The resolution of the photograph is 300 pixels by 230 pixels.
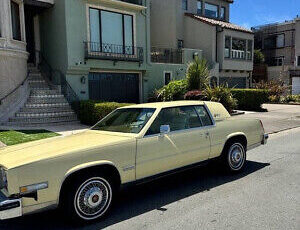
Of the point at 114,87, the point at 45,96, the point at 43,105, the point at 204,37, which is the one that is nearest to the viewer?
the point at 43,105

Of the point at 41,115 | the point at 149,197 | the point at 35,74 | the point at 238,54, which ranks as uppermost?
the point at 238,54

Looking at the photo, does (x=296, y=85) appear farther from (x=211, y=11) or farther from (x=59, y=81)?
(x=59, y=81)

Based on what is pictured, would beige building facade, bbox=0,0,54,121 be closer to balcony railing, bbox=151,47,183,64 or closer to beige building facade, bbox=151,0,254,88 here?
balcony railing, bbox=151,47,183,64

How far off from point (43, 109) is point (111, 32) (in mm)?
5895

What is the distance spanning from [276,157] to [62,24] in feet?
39.3

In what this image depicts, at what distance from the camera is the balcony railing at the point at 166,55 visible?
20359 mm

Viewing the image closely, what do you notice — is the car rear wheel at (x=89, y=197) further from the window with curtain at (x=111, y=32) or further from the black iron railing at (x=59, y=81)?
the window with curtain at (x=111, y=32)

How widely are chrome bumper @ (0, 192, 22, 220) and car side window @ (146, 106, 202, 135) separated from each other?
2045 millimetres

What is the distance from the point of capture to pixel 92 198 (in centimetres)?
395

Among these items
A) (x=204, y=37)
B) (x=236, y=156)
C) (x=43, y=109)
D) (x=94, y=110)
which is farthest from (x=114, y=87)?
(x=236, y=156)

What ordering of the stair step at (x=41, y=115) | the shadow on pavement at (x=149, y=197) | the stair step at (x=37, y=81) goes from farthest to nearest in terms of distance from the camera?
the stair step at (x=37, y=81) → the stair step at (x=41, y=115) → the shadow on pavement at (x=149, y=197)

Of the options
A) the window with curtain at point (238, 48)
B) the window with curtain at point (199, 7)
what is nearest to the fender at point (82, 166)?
the window with curtain at point (238, 48)

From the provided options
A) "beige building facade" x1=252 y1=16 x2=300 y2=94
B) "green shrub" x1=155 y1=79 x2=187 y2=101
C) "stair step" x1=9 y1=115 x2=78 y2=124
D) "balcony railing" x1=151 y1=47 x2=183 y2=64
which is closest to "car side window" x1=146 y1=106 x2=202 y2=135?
"stair step" x1=9 y1=115 x2=78 y2=124

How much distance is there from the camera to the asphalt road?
12.7ft
